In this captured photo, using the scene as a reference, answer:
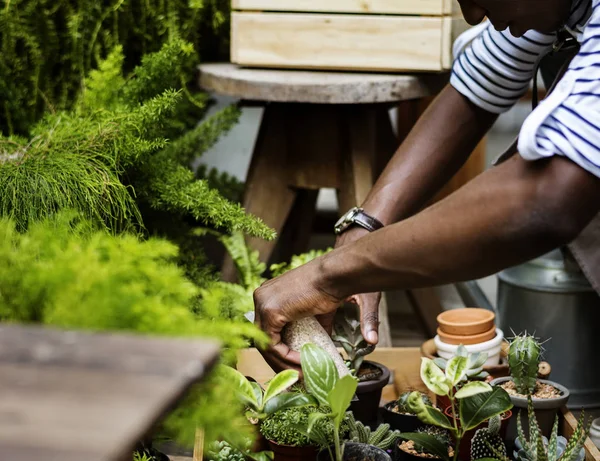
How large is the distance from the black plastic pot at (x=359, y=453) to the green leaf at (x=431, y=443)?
63 mm

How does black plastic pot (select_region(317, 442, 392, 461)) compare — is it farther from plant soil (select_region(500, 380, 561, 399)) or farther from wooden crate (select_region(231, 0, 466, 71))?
wooden crate (select_region(231, 0, 466, 71))

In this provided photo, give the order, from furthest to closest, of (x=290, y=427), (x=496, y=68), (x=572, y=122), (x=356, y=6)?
1. (x=356, y=6)
2. (x=496, y=68)
3. (x=290, y=427)
4. (x=572, y=122)

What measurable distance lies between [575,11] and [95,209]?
0.92 m

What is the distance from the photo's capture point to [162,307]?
0.81m

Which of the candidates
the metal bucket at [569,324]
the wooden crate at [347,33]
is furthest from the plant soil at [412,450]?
the wooden crate at [347,33]

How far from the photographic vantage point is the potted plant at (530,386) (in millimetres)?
1438

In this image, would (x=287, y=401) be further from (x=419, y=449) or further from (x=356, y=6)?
(x=356, y=6)

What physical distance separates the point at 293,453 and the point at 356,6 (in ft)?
4.13

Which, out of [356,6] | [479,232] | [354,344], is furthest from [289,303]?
[356,6]

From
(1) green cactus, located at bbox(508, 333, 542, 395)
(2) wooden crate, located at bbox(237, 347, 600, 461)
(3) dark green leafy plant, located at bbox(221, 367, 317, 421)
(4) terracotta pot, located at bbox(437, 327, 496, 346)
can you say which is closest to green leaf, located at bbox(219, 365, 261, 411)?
(3) dark green leafy plant, located at bbox(221, 367, 317, 421)

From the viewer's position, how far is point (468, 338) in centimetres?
174

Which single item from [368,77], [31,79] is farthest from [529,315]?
[31,79]

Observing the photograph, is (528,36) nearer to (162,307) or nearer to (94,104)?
(94,104)

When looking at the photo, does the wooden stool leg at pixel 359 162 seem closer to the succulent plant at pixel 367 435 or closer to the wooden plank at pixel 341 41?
the wooden plank at pixel 341 41
